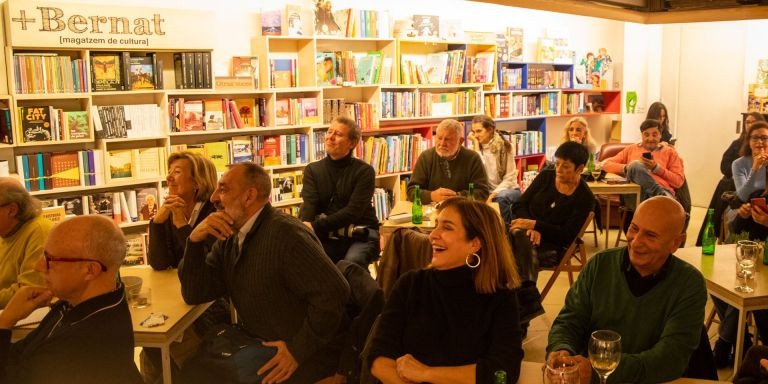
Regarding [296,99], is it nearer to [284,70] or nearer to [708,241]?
[284,70]

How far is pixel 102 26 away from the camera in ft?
17.8

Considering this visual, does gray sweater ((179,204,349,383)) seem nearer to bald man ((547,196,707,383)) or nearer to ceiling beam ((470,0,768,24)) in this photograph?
bald man ((547,196,707,383))

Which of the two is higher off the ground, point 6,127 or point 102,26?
point 102,26

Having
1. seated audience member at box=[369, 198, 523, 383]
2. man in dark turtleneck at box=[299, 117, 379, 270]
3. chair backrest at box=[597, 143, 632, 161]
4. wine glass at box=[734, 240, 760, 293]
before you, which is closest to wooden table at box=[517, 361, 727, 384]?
seated audience member at box=[369, 198, 523, 383]

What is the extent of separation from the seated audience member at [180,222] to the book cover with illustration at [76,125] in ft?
6.92

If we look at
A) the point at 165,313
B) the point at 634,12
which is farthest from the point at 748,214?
the point at 165,313

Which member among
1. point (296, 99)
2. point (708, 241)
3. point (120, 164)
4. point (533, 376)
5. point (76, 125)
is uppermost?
point (296, 99)

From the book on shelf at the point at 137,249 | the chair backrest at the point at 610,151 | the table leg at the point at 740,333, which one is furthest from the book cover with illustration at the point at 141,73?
the chair backrest at the point at 610,151

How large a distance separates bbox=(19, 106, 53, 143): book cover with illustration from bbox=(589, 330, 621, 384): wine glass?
4.74 meters

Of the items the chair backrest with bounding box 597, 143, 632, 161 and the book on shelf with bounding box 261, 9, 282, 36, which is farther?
the chair backrest with bounding box 597, 143, 632, 161

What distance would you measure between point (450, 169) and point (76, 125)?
9.95 ft

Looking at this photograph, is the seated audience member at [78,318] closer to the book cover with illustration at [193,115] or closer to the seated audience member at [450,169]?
the seated audience member at [450,169]

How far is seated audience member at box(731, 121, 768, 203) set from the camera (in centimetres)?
541

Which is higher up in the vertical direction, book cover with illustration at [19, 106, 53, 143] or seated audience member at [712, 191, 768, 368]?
book cover with illustration at [19, 106, 53, 143]
